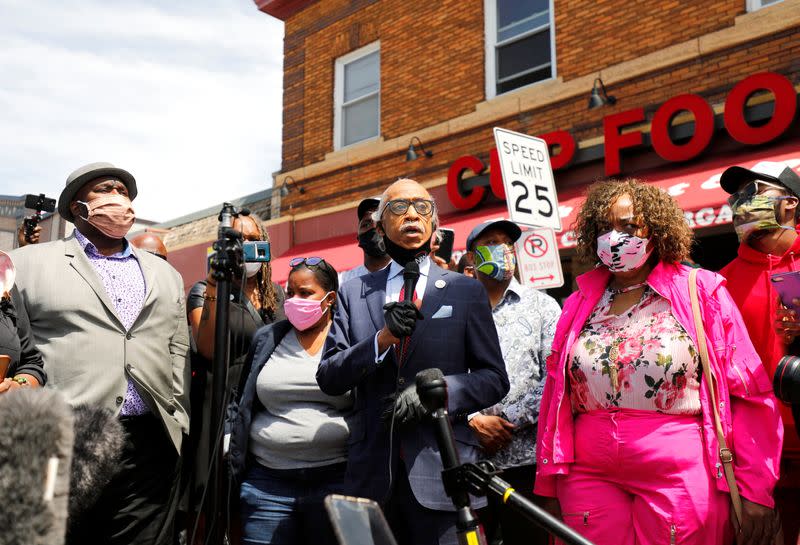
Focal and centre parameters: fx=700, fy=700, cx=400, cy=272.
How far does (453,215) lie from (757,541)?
8.64 m

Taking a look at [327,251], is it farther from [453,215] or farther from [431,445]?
[431,445]

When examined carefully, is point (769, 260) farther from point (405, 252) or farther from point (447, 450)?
point (447, 450)

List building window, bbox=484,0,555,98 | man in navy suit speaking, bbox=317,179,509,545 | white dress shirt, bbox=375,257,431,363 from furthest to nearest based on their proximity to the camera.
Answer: building window, bbox=484,0,555,98 < white dress shirt, bbox=375,257,431,363 < man in navy suit speaking, bbox=317,179,509,545

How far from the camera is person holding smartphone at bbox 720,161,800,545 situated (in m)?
3.12

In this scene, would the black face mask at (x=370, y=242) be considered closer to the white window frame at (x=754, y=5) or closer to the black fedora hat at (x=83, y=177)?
the black fedora hat at (x=83, y=177)

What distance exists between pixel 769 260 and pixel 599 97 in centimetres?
669

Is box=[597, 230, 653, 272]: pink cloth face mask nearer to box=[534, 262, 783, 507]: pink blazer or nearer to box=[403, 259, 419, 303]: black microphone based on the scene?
box=[534, 262, 783, 507]: pink blazer

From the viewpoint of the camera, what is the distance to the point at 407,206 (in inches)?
113

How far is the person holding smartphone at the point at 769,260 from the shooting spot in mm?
3125

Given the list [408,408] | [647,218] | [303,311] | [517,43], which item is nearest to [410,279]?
[408,408]

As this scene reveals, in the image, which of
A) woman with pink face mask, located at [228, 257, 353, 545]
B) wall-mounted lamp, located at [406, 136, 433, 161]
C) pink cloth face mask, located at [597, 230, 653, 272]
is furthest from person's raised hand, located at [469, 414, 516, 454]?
wall-mounted lamp, located at [406, 136, 433, 161]

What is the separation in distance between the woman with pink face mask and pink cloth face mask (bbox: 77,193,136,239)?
919mm

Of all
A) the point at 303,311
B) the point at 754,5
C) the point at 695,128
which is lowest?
the point at 303,311

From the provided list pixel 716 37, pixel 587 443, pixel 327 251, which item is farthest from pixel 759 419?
pixel 327 251
